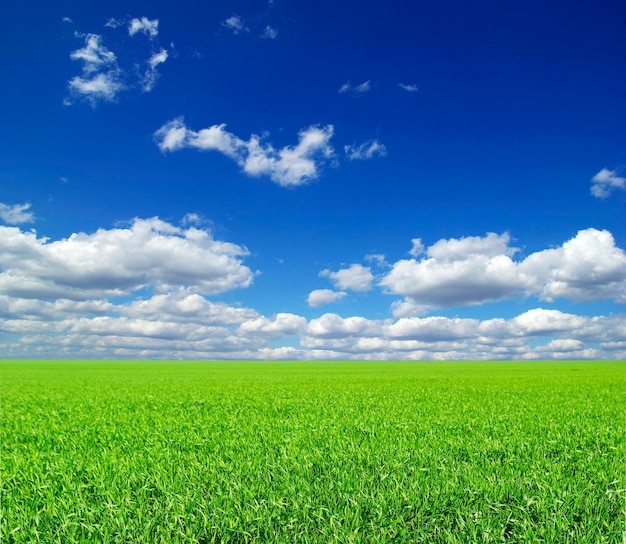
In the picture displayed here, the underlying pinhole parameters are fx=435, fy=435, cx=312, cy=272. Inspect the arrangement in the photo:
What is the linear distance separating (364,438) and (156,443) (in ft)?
12.5

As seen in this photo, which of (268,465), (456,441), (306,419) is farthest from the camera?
(306,419)

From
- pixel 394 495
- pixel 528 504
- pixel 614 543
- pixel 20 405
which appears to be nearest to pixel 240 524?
pixel 394 495

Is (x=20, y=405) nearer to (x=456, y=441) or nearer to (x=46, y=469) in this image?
(x=46, y=469)

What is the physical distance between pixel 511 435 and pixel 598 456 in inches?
66.6

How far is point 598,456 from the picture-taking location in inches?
274

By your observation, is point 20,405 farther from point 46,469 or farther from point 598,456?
point 598,456

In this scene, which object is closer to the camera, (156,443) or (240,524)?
(240,524)

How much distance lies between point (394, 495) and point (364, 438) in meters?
3.30

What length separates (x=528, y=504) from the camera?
475 centimetres

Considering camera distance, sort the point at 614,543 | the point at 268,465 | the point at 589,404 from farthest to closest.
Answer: the point at 589,404
the point at 268,465
the point at 614,543

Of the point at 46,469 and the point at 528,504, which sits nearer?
the point at 528,504

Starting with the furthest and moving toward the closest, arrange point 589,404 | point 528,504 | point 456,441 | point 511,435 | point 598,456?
point 589,404, point 511,435, point 456,441, point 598,456, point 528,504

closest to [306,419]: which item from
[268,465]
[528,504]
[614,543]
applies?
[268,465]

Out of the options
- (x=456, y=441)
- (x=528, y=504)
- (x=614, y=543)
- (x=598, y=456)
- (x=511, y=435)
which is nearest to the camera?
(x=614, y=543)
